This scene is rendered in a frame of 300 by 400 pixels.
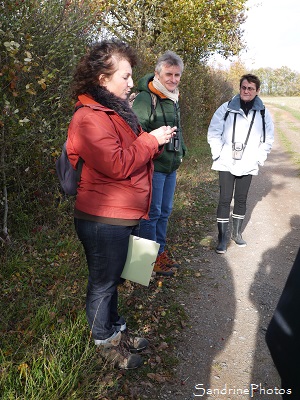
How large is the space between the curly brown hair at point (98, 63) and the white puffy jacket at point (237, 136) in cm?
263

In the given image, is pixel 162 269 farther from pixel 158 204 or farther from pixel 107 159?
pixel 107 159

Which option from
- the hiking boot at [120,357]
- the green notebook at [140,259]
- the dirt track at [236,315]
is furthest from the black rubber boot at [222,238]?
the green notebook at [140,259]

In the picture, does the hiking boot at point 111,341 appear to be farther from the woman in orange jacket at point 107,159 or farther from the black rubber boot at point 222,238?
the black rubber boot at point 222,238

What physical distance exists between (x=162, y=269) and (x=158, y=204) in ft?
2.92

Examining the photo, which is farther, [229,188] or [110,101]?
[229,188]

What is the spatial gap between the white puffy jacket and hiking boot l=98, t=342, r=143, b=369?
2798 mm

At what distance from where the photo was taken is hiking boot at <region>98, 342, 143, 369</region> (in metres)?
2.79

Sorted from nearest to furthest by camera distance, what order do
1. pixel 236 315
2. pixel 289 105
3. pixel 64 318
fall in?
pixel 64 318
pixel 236 315
pixel 289 105

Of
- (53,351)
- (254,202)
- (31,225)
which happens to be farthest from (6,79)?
(254,202)

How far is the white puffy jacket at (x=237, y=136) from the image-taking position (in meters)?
4.89

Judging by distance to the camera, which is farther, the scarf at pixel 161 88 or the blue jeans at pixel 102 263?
the scarf at pixel 161 88

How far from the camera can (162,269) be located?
14.7 ft

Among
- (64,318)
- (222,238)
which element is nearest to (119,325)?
(64,318)

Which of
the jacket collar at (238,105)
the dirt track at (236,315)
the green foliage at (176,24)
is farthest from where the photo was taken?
the green foliage at (176,24)
